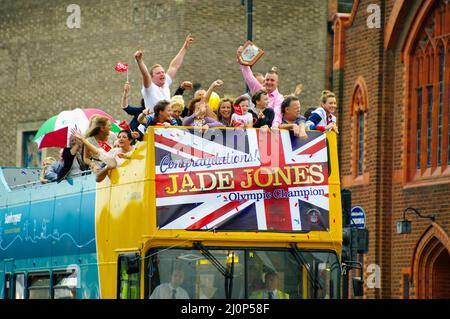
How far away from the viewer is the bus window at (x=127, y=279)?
1473 centimetres

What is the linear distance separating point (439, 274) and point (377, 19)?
712cm

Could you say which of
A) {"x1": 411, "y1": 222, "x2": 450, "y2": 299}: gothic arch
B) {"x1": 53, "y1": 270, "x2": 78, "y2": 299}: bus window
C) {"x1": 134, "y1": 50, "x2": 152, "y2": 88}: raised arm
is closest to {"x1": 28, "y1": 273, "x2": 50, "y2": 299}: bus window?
{"x1": 53, "y1": 270, "x2": 78, "y2": 299}: bus window

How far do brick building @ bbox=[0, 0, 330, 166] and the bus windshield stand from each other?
2461 centimetres

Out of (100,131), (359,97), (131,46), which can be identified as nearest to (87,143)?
(100,131)

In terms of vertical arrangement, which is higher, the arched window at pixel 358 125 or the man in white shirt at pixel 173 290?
the arched window at pixel 358 125

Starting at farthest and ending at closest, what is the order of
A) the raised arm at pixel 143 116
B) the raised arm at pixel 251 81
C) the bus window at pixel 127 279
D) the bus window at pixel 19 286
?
the bus window at pixel 19 286
the raised arm at pixel 251 81
the raised arm at pixel 143 116
the bus window at pixel 127 279

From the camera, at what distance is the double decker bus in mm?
14844

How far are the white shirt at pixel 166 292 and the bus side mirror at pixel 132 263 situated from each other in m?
0.31

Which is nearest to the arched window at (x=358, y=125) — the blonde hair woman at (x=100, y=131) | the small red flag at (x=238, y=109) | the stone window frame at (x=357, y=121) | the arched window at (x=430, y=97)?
the stone window frame at (x=357, y=121)

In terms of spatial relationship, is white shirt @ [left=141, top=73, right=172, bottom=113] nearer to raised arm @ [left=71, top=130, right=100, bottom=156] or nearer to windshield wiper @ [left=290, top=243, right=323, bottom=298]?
raised arm @ [left=71, top=130, right=100, bottom=156]

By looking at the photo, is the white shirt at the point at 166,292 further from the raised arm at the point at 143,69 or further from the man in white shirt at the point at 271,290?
the raised arm at the point at 143,69

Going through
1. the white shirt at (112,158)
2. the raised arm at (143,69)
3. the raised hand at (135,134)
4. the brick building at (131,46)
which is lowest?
the white shirt at (112,158)

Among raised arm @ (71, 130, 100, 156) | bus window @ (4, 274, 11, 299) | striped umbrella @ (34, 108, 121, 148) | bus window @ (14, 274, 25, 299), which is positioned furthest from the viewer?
striped umbrella @ (34, 108, 121, 148)
